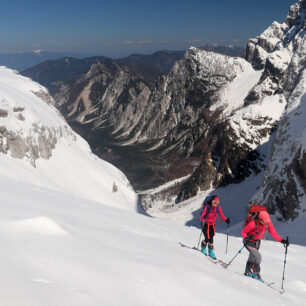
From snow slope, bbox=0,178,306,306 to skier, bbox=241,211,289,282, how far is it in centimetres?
70

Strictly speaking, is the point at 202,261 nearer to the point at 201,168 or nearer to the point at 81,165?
the point at 81,165

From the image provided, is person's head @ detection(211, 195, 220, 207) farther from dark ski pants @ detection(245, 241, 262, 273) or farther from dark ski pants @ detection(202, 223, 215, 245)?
dark ski pants @ detection(245, 241, 262, 273)

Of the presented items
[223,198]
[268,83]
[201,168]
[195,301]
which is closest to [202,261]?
[195,301]

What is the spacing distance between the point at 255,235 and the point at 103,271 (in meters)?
6.21

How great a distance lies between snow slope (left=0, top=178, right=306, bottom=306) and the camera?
7184mm

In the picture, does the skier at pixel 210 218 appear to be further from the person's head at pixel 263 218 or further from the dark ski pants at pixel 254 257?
the person's head at pixel 263 218

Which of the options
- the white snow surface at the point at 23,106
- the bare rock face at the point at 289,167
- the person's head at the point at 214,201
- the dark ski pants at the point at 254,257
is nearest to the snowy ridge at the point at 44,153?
the white snow surface at the point at 23,106

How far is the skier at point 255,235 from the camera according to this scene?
38.5 ft

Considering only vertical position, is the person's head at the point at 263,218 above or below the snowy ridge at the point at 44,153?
above

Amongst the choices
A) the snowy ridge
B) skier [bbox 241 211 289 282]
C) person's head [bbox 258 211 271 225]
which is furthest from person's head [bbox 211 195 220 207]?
the snowy ridge

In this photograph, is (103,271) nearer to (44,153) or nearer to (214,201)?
(214,201)

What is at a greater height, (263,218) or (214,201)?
(263,218)

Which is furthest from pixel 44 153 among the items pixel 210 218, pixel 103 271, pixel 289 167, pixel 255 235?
pixel 103 271

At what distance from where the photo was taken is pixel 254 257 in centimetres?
1226
